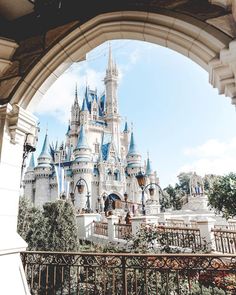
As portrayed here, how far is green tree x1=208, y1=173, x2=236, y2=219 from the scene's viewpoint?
7586 millimetres

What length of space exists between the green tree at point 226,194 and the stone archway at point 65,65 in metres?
7.02

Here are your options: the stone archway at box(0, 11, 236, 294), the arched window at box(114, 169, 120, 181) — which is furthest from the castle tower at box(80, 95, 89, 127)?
the stone archway at box(0, 11, 236, 294)

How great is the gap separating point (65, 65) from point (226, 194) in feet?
24.0

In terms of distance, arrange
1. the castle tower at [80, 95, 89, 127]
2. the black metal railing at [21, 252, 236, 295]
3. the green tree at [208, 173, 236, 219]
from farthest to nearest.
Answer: the castle tower at [80, 95, 89, 127] < the green tree at [208, 173, 236, 219] < the black metal railing at [21, 252, 236, 295]

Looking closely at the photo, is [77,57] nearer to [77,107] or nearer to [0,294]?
[0,294]

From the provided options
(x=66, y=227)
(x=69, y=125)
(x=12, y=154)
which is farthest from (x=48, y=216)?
(x=69, y=125)

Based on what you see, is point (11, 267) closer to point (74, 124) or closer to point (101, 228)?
point (101, 228)

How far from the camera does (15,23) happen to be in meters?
2.25

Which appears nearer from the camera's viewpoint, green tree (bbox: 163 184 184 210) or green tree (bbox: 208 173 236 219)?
green tree (bbox: 208 173 236 219)

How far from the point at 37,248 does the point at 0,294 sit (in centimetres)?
624

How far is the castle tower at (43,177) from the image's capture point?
106 ft

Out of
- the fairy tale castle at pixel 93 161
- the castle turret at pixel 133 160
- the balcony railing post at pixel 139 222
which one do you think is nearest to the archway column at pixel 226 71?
the balcony railing post at pixel 139 222

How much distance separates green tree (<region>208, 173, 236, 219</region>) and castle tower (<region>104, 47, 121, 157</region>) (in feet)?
108

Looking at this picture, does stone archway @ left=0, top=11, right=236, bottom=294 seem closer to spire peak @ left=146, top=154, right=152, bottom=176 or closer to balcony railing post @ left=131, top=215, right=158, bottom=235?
balcony railing post @ left=131, top=215, right=158, bottom=235
